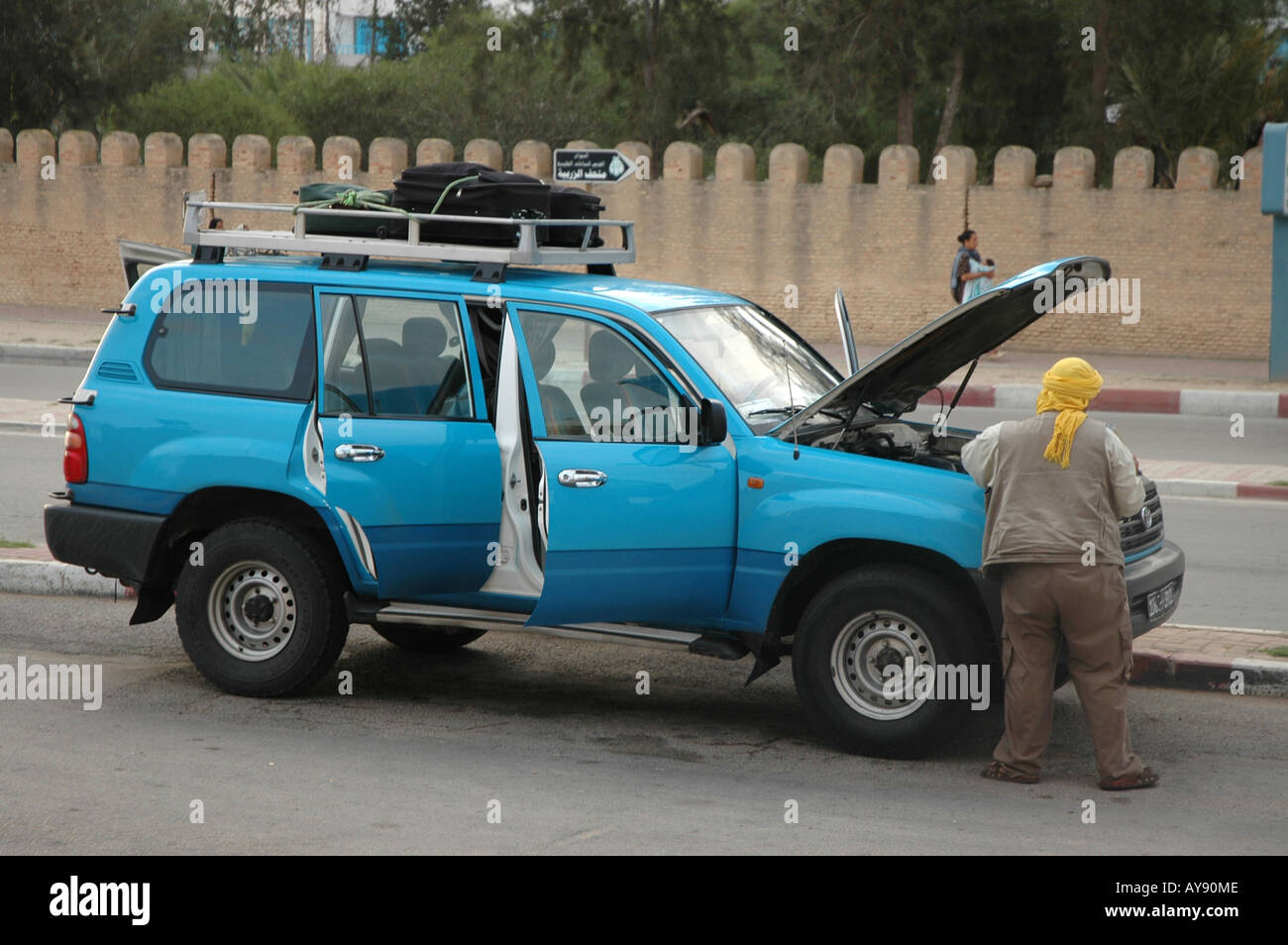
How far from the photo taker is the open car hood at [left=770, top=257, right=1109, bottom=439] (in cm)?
628

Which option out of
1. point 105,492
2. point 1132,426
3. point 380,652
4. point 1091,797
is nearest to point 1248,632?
point 1091,797

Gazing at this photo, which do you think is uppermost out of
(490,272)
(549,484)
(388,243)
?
(388,243)

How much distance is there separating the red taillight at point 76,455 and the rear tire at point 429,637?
1.66 metres

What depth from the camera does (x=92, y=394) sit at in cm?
708

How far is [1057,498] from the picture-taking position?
231 inches

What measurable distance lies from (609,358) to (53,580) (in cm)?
410

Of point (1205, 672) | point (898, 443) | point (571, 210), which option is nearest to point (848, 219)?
point (571, 210)

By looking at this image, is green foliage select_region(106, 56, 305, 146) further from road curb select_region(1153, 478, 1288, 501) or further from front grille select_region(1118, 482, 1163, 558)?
front grille select_region(1118, 482, 1163, 558)

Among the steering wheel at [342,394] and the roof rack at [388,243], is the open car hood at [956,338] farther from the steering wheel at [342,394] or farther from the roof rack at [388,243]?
the steering wheel at [342,394]

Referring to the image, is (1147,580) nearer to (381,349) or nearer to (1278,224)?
(381,349)

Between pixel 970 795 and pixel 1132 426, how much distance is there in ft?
41.6

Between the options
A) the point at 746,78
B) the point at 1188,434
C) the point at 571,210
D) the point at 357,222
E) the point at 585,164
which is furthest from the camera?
the point at 746,78

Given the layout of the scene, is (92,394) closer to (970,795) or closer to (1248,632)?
(970,795)

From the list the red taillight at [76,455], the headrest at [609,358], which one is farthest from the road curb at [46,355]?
the headrest at [609,358]
